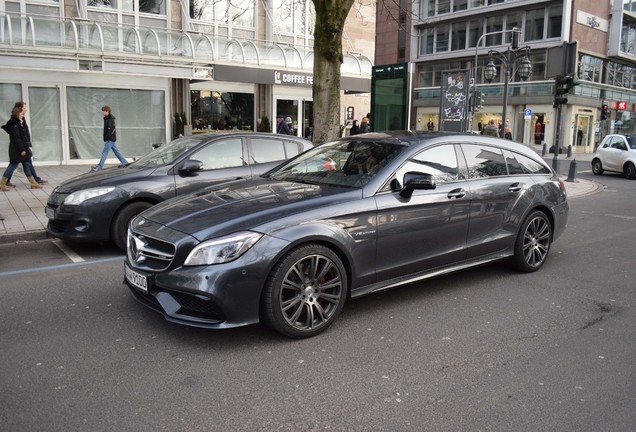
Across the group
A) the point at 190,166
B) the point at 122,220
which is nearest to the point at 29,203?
the point at 122,220

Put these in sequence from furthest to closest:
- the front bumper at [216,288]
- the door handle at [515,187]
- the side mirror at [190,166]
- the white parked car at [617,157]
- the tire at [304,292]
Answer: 1. the white parked car at [617,157]
2. the side mirror at [190,166]
3. the door handle at [515,187]
4. the tire at [304,292]
5. the front bumper at [216,288]

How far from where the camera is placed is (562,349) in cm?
407

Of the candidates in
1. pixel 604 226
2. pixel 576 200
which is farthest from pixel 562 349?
pixel 576 200

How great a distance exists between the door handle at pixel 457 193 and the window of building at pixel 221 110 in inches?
653

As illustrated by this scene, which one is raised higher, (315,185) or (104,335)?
(315,185)

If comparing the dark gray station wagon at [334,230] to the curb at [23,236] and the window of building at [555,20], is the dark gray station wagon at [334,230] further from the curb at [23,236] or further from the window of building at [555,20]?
the window of building at [555,20]

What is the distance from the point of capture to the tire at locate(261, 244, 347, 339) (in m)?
4.00

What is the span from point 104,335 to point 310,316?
162cm

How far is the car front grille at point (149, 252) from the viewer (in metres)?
4.03

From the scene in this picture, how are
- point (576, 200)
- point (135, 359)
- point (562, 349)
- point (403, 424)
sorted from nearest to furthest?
1. point (403, 424)
2. point (135, 359)
3. point (562, 349)
4. point (576, 200)

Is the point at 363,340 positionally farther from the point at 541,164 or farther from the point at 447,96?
the point at 447,96

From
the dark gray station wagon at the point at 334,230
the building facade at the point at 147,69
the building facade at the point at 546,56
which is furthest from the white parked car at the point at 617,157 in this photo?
the building facade at the point at 546,56

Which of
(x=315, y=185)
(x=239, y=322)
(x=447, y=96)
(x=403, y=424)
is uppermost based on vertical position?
(x=447, y=96)

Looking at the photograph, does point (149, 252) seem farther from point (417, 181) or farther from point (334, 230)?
point (417, 181)
